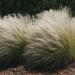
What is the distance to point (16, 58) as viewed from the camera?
23.5 ft

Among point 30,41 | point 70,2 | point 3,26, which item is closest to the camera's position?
point 30,41

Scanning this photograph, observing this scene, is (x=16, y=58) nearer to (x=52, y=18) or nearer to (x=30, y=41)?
(x=30, y=41)

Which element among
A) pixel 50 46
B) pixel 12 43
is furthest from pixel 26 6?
pixel 50 46

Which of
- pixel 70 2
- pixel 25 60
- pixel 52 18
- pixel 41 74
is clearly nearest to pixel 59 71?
pixel 41 74

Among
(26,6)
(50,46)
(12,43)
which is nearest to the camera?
(50,46)

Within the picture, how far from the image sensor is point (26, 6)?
10.4m

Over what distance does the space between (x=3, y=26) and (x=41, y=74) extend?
1.47 metres

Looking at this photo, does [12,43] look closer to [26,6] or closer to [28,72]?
[28,72]

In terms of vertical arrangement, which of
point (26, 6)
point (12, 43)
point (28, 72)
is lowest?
point (28, 72)

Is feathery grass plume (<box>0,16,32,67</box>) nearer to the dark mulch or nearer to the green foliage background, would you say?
the dark mulch

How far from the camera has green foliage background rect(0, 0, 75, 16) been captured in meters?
9.91

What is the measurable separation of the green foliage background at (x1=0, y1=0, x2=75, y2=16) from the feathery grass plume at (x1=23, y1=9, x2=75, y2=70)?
292 centimetres

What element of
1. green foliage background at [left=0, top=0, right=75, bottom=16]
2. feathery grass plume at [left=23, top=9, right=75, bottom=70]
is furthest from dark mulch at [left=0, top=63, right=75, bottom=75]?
green foliage background at [left=0, top=0, right=75, bottom=16]

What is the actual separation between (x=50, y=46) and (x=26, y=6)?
3.86 metres
